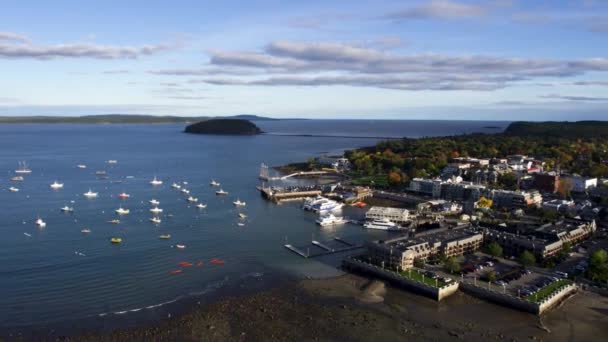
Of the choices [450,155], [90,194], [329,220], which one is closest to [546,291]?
[329,220]

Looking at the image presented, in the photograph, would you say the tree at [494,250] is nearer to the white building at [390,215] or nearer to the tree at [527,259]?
the tree at [527,259]

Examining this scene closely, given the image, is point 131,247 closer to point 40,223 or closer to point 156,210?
point 40,223

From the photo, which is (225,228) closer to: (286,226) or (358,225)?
(286,226)

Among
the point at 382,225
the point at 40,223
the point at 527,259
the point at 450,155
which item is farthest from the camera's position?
the point at 450,155

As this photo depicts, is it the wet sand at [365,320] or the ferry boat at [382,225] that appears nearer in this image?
the wet sand at [365,320]

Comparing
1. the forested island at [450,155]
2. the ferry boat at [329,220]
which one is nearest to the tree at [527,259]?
the ferry boat at [329,220]
